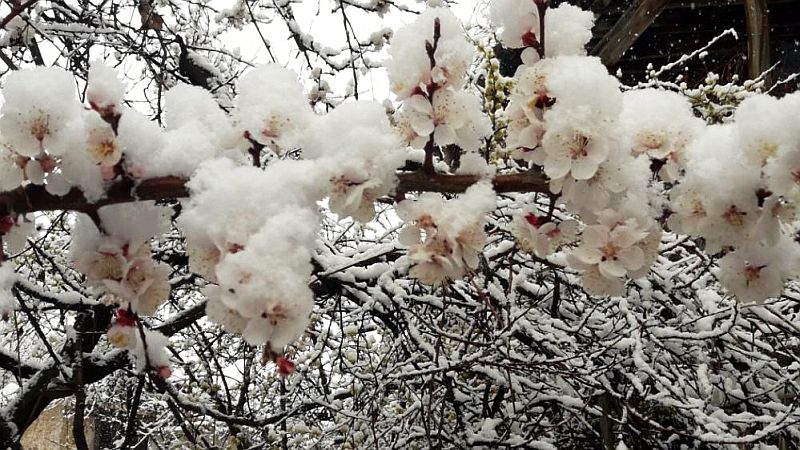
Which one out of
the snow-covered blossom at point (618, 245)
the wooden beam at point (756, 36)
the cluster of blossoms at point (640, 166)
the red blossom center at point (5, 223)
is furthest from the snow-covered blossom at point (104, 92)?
the wooden beam at point (756, 36)

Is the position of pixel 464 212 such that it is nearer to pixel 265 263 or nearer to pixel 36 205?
pixel 265 263

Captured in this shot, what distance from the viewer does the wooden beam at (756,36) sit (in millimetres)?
4395

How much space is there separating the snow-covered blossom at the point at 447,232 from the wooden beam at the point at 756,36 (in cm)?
414

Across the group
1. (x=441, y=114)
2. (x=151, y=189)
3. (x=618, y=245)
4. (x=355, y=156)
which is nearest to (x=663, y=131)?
(x=618, y=245)

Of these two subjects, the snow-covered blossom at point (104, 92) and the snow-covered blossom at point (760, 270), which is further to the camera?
the snow-covered blossom at point (760, 270)

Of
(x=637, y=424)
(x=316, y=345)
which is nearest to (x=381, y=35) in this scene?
(x=316, y=345)

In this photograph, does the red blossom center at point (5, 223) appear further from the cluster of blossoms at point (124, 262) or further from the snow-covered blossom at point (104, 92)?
the snow-covered blossom at point (104, 92)

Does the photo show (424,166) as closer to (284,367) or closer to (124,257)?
(284,367)

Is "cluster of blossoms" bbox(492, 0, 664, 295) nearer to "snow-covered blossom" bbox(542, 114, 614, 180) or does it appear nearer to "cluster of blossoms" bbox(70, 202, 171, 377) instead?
"snow-covered blossom" bbox(542, 114, 614, 180)

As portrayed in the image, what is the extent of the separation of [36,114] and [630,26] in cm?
460

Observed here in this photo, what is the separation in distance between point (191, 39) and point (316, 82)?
137cm

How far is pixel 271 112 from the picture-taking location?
979 millimetres

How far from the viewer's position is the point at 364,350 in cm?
400

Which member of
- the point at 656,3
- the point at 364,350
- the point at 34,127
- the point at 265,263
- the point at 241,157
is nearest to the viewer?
the point at 265,263
